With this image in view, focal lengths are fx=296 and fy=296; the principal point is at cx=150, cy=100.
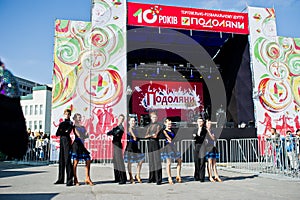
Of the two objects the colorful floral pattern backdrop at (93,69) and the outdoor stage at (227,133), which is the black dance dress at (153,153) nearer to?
the outdoor stage at (227,133)

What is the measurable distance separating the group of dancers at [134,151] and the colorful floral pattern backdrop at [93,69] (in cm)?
609

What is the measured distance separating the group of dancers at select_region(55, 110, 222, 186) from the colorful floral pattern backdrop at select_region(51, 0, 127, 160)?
20.0 feet

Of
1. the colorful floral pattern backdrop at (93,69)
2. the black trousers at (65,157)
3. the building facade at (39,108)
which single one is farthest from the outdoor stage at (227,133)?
the building facade at (39,108)

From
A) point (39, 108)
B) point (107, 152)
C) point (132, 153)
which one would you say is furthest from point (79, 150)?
point (39, 108)

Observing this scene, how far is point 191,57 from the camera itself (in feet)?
A: 55.3

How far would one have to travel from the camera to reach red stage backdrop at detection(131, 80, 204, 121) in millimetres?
16922

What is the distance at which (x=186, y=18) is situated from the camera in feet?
44.7

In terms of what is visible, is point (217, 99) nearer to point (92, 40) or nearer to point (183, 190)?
point (92, 40)

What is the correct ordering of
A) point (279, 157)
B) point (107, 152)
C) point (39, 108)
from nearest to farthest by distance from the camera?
1. point (279, 157)
2. point (107, 152)
3. point (39, 108)

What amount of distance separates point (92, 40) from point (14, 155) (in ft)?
37.4

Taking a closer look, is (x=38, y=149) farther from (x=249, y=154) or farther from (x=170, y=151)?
(x=249, y=154)

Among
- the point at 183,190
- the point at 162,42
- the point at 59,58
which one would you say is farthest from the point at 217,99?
the point at 183,190

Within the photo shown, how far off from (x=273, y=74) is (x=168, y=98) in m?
5.84

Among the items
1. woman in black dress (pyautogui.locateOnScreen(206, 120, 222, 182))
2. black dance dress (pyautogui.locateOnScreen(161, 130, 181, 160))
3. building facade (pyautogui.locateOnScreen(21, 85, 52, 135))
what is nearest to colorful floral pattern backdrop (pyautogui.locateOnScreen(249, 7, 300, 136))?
woman in black dress (pyautogui.locateOnScreen(206, 120, 222, 182))
